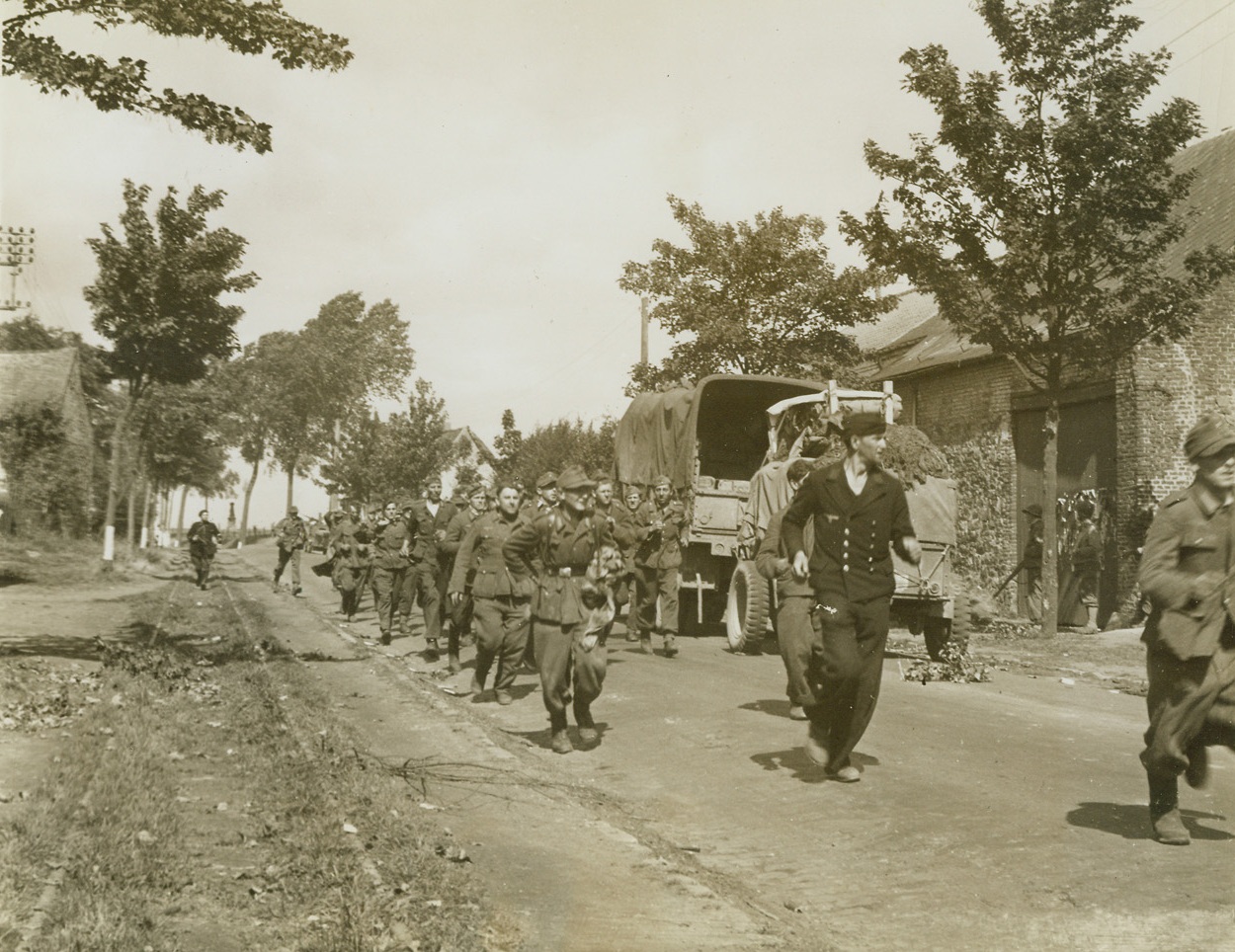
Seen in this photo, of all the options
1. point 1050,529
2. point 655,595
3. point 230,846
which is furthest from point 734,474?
point 230,846

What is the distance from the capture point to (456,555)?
13195 millimetres

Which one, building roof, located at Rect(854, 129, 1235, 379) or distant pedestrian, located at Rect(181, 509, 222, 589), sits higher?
building roof, located at Rect(854, 129, 1235, 379)

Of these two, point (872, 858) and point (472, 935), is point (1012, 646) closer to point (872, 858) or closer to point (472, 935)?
point (872, 858)

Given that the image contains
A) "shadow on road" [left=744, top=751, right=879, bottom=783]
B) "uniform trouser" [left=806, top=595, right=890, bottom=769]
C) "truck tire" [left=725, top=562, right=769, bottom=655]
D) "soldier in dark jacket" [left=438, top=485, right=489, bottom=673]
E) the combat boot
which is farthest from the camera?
"truck tire" [left=725, top=562, right=769, bottom=655]

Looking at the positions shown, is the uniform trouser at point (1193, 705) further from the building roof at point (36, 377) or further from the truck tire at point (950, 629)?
the building roof at point (36, 377)

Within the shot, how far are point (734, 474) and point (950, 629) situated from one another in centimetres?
517

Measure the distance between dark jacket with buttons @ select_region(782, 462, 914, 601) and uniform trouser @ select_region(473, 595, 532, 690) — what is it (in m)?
4.77

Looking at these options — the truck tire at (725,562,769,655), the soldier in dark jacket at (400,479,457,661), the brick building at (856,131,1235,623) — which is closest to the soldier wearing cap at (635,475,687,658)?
the truck tire at (725,562,769,655)

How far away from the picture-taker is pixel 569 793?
769cm

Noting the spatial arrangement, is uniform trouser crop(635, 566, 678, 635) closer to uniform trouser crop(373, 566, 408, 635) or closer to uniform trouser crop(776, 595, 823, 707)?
uniform trouser crop(373, 566, 408, 635)

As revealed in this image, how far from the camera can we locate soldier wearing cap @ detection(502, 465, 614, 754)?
916 centimetres

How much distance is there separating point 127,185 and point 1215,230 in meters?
17.9

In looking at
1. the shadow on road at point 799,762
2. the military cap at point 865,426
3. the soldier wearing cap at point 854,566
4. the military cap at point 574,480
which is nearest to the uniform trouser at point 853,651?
the soldier wearing cap at point 854,566

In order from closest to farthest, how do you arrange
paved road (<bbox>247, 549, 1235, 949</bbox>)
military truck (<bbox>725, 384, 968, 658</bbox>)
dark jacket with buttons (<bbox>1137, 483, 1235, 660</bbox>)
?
1. paved road (<bbox>247, 549, 1235, 949</bbox>)
2. dark jacket with buttons (<bbox>1137, 483, 1235, 660</bbox>)
3. military truck (<bbox>725, 384, 968, 658</bbox>)
